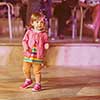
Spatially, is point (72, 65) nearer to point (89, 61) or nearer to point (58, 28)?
point (89, 61)

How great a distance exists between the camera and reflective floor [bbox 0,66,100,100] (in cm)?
429

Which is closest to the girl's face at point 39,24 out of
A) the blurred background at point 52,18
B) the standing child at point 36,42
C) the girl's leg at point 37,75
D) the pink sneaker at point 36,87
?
the standing child at point 36,42

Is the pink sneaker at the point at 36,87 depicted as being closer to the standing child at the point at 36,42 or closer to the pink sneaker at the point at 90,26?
the standing child at the point at 36,42

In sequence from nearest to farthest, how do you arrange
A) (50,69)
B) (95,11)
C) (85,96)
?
(85,96), (50,69), (95,11)

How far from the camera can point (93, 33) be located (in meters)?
6.38

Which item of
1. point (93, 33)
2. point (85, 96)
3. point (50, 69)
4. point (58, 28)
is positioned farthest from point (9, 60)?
point (85, 96)

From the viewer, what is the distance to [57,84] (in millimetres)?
4840

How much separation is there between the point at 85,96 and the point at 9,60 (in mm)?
1861

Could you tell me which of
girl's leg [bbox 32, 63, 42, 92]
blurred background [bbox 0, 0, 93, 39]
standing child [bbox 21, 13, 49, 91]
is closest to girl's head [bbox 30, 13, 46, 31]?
standing child [bbox 21, 13, 49, 91]

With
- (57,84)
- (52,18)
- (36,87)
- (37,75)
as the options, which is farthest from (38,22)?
(52,18)

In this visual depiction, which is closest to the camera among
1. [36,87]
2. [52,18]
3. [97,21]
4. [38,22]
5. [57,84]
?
[38,22]

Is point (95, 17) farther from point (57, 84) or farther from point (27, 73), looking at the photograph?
point (27, 73)

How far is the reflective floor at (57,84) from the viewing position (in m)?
4.29

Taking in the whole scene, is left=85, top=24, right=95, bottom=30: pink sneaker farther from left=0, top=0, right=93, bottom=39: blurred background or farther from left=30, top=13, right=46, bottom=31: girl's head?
left=30, top=13, right=46, bottom=31: girl's head
